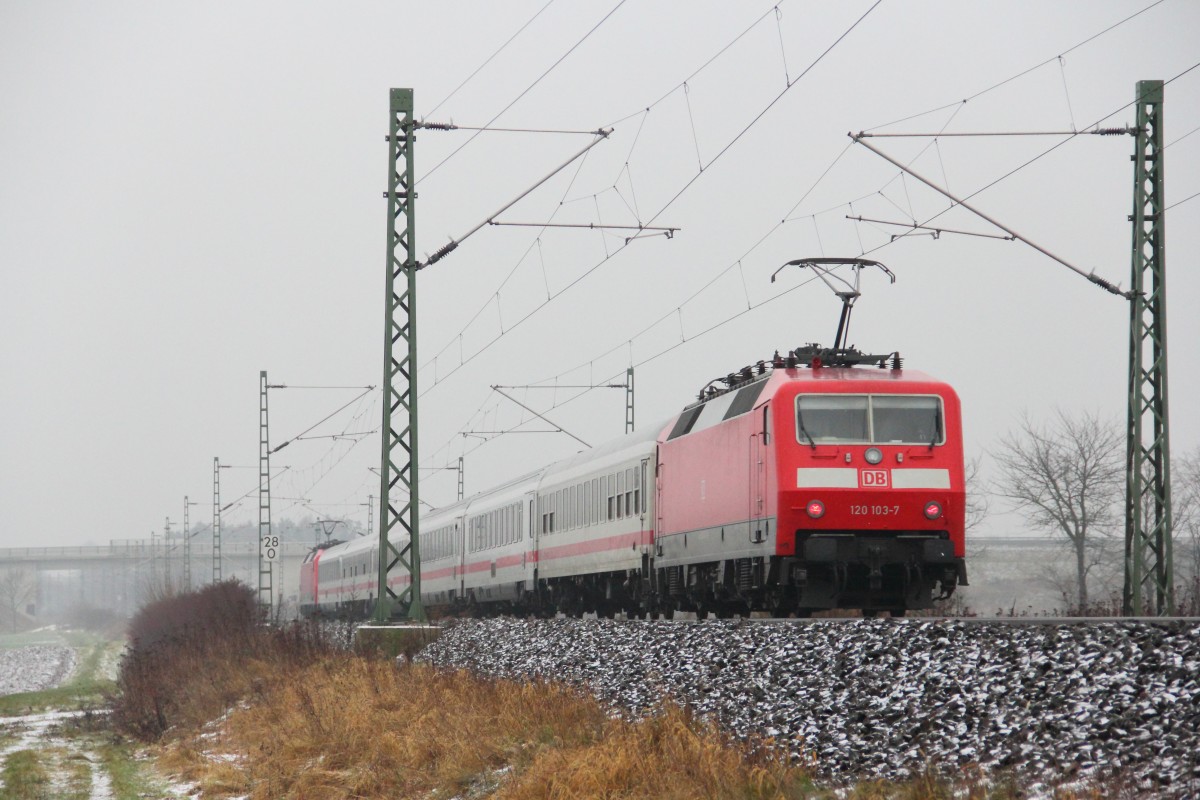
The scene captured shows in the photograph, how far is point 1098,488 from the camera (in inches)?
2110

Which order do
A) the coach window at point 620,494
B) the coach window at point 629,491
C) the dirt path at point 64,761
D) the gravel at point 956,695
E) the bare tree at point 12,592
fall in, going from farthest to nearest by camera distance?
the bare tree at point 12,592 < the coach window at point 620,494 < the coach window at point 629,491 < the dirt path at point 64,761 < the gravel at point 956,695

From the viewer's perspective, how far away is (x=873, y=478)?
677 inches

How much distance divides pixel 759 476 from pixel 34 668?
65.8 metres

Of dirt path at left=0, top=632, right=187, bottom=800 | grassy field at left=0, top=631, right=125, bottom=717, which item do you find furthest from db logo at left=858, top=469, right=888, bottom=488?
grassy field at left=0, top=631, right=125, bottom=717

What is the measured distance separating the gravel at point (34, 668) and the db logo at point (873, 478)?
4729 cm

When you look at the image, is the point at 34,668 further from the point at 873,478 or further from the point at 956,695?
the point at 956,695

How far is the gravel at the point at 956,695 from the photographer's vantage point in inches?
328

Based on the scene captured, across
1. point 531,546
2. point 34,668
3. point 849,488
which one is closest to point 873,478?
point 849,488

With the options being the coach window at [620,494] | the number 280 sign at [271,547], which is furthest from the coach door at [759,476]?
the number 280 sign at [271,547]

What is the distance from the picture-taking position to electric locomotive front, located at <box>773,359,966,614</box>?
1702 centimetres

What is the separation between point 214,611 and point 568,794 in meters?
34.1

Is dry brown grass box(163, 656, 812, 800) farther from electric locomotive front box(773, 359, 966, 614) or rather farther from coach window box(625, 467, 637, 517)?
coach window box(625, 467, 637, 517)

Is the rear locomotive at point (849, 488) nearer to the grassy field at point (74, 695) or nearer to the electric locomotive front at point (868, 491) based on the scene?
the electric locomotive front at point (868, 491)

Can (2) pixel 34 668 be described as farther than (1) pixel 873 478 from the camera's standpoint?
Yes
